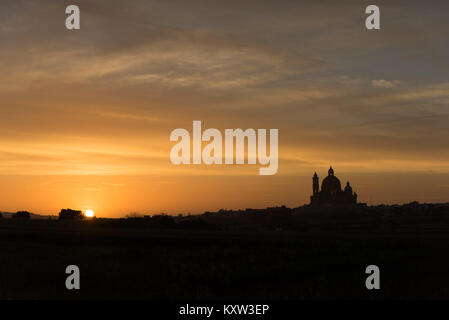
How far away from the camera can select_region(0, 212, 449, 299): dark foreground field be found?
30.6 m

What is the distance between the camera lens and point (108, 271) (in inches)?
1415

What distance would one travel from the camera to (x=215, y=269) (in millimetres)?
37375

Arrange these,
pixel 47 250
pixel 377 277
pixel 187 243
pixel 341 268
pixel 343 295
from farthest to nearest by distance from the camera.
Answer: pixel 187 243, pixel 47 250, pixel 341 268, pixel 377 277, pixel 343 295

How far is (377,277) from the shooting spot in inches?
1373

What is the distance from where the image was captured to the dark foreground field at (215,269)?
30.6m
